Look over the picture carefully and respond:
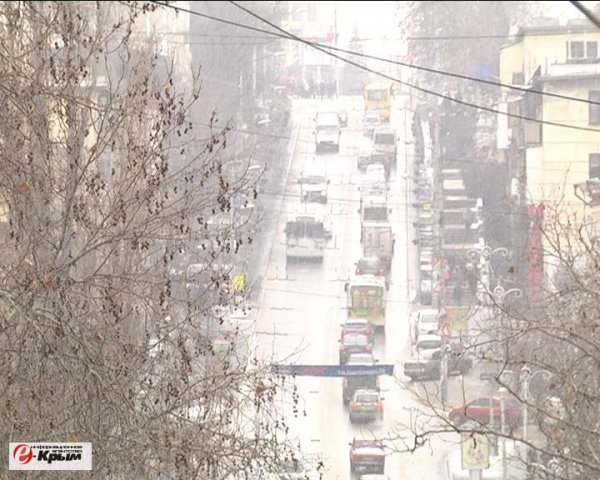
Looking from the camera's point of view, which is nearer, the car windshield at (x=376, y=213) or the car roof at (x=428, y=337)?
the car roof at (x=428, y=337)

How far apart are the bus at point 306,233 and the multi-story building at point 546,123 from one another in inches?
217

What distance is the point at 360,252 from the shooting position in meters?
43.1

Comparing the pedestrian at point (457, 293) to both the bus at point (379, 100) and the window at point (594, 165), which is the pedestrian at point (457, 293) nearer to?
the window at point (594, 165)

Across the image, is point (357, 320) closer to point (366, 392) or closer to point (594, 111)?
point (366, 392)

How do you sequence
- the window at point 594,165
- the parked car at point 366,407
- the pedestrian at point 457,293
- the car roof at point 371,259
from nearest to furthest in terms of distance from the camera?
1. the window at point 594,165
2. the parked car at point 366,407
3. the pedestrian at point 457,293
4. the car roof at point 371,259

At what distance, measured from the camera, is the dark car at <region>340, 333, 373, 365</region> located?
34.5m

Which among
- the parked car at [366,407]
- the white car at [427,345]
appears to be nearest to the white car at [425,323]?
the white car at [427,345]

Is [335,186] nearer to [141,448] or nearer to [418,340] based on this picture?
[418,340]

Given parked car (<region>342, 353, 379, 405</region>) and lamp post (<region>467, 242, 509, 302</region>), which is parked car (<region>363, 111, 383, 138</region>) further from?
parked car (<region>342, 353, 379, 405</region>)

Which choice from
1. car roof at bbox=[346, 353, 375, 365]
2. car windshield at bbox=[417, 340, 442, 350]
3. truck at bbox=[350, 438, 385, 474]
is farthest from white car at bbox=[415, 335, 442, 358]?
truck at bbox=[350, 438, 385, 474]

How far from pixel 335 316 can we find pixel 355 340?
344 centimetres

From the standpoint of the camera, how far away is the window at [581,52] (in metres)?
29.6

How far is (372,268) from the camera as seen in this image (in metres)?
41.5

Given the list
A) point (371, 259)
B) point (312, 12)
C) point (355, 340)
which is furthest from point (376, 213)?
point (312, 12)
